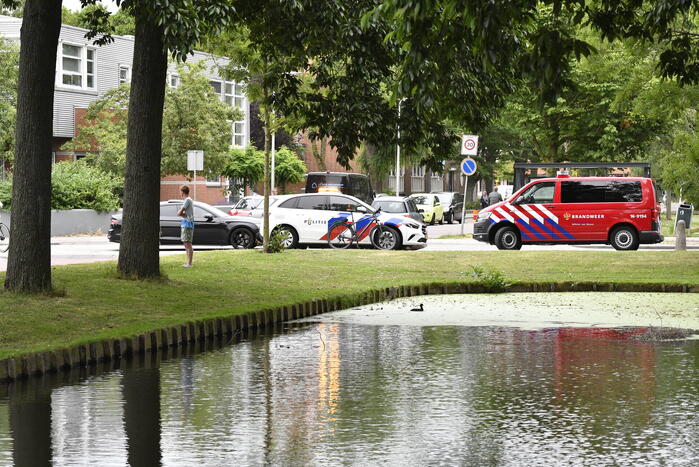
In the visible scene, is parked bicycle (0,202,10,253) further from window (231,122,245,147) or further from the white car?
window (231,122,245,147)

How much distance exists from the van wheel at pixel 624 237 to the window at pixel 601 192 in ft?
2.36

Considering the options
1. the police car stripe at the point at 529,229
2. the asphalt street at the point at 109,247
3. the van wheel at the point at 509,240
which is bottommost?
the asphalt street at the point at 109,247

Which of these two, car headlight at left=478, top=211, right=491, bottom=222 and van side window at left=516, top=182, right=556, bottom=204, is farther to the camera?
car headlight at left=478, top=211, right=491, bottom=222

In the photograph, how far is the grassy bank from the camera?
1376 cm

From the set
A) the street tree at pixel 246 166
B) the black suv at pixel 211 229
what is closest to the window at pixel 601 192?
the black suv at pixel 211 229

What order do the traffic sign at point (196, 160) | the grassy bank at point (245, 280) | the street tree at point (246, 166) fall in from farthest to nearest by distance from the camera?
the street tree at point (246, 166), the traffic sign at point (196, 160), the grassy bank at point (245, 280)

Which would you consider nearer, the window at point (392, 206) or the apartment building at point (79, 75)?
the window at point (392, 206)

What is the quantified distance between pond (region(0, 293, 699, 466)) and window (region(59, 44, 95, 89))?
40.4 metres

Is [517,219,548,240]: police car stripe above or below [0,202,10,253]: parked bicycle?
above

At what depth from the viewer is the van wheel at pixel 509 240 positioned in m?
32.5

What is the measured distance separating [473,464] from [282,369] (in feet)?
15.0

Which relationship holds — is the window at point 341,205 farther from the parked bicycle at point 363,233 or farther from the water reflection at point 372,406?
the water reflection at point 372,406

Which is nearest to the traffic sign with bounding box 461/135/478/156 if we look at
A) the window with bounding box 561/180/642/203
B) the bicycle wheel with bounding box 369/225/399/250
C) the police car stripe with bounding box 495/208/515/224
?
the police car stripe with bounding box 495/208/515/224

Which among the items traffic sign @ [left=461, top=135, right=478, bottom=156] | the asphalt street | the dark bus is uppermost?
traffic sign @ [left=461, top=135, right=478, bottom=156]
